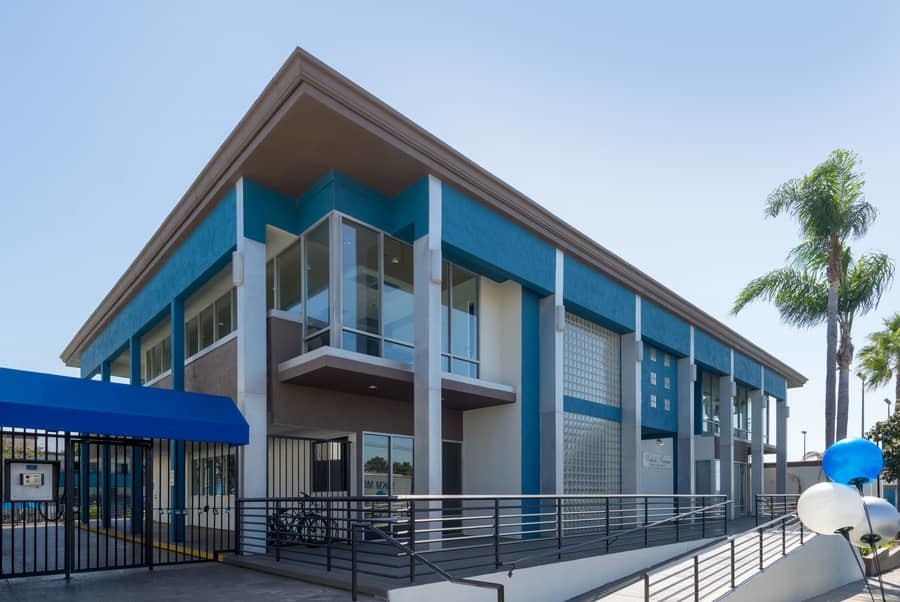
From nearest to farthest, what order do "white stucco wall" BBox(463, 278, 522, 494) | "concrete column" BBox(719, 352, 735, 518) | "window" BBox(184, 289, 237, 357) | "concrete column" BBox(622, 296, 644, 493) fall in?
"white stucco wall" BBox(463, 278, 522, 494) < "window" BBox(184, 289, 237, 357) < "concrete column" BBox(622, 296, 644, 493) < "concrete column" BBox(719, 352, 735, 518)

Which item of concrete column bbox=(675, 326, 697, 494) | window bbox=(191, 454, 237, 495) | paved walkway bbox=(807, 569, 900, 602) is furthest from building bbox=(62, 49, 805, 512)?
paved walkway bbox=(807, 569, 900, 602)

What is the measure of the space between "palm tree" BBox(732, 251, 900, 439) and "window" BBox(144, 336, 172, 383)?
20692 millimetres

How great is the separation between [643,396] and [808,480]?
2283cm

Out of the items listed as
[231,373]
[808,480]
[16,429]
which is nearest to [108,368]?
[231,373]

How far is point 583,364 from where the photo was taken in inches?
790

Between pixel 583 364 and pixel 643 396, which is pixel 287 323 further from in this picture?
pixel 643 396

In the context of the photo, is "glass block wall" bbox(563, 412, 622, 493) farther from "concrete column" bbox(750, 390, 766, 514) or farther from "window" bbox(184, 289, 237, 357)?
"concrete column" bbox(750, 390, 766, 514)

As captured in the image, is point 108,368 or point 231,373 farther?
point 108,368

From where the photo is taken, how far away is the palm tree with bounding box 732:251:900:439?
27.1 metres

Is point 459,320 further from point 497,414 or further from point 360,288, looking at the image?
point 360,288

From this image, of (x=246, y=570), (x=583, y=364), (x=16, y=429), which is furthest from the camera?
(x=583, y=364)

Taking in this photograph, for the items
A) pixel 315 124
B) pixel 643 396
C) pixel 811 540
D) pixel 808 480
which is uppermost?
pixel 315 124

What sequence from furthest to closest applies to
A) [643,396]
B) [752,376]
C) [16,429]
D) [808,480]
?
[808,480]
[752,376]
[643,396]
[16,429]

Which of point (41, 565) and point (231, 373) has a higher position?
point (231, 373)
